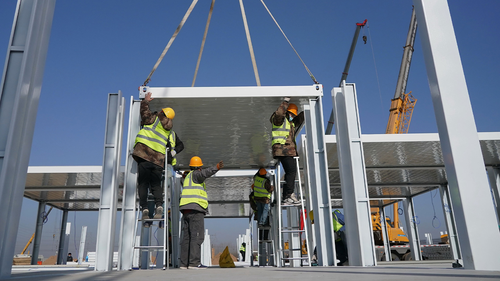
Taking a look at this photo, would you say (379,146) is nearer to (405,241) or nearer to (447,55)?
(447,55)

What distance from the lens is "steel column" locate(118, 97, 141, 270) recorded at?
20.9 ft

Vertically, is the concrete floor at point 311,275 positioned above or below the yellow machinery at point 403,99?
below

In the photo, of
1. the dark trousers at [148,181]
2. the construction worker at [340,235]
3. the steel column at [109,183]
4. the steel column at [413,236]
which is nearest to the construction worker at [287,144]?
the construction worker at [340,235]

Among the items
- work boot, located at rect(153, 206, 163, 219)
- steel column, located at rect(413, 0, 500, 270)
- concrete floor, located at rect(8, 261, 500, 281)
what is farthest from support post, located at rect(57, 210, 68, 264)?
steel column, located at rect(413, 0, 500, 270)

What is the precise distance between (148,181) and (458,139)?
5.37 m

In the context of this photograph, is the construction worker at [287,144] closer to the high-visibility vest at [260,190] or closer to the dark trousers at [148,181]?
the high-visibility vest at [260,190]

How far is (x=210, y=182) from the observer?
13.4 m

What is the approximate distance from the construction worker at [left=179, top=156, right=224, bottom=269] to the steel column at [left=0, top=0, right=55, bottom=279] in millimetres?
3271

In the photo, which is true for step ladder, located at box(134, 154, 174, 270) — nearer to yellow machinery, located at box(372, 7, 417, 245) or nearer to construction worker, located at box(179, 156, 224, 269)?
construction worker, located at box(179, 156, 224, 269)

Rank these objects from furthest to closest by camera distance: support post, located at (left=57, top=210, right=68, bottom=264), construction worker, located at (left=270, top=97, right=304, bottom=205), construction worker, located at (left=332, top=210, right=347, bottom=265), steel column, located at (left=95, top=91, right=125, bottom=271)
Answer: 1. support post, located at (left=57, top=210, right=68, bottom=264)
2. construction worker, located at (left=332, top=210, right=347, bottom=265)
3. construction worker, located at (left=270, top=97, right=304, bottom=205)
4. steel column, located at (left=95, top=91, right=125, bottom=271)

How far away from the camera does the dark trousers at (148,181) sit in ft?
22.3

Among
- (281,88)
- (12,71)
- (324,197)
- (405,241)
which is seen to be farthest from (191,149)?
(405,241)

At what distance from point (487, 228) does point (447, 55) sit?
165 cm

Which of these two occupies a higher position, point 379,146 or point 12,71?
point 379,146
